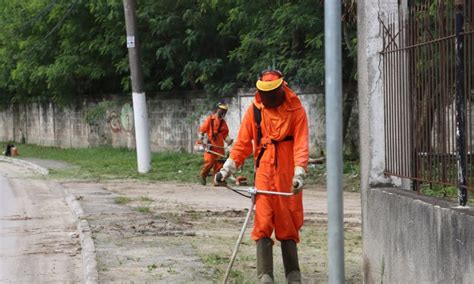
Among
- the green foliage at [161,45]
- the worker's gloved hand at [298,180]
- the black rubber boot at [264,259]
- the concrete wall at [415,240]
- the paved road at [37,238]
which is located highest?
the green foliage at [161,45]

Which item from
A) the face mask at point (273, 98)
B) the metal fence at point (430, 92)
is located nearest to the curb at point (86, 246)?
the face mask at point (273, 98)

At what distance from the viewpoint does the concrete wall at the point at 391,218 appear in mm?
5316

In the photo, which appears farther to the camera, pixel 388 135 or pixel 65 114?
pixel 65 114

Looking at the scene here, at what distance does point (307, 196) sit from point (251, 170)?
4.65 meters

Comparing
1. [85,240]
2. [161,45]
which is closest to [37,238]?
[85,240]

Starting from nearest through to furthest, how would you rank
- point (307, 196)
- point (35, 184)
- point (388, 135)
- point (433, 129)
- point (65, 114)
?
point (433, 129) < point (388, 135) < point (307, 196) < point (35, 184) < point (65, 114)

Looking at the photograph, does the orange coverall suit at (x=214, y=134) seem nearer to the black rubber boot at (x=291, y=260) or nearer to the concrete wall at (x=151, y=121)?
the concrete wall at (x=151, y=121)

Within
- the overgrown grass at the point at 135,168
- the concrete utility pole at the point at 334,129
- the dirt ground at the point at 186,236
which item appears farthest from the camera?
the overgrown grass at the point at 135,168

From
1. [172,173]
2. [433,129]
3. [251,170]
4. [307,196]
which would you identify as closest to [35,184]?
[172,173]

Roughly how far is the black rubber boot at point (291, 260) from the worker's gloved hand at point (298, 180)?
0.68 meters

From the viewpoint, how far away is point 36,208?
14062 mm

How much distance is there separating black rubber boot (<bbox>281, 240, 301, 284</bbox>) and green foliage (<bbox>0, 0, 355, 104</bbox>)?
11732mm

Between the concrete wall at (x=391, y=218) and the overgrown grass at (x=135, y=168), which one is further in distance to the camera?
the overgrown grass at (x=135, y=168)

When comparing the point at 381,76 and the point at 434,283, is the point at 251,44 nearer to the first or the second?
the point at 381,76
